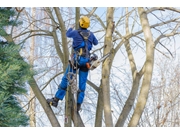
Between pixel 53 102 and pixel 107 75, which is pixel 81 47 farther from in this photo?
pixel 53 102

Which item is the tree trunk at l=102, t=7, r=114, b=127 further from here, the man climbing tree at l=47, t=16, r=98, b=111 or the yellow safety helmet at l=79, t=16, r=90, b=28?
the yellow safety helmet at l=79, t=16, r=90, b=28

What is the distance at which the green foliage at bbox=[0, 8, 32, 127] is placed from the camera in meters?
2.11

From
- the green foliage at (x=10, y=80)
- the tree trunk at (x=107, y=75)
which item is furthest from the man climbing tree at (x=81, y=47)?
the green foliage at (x=10, y=80)

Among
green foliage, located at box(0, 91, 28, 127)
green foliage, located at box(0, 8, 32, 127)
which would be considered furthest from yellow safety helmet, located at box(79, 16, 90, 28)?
green foliage, located at box(0, 91, 28, 127)

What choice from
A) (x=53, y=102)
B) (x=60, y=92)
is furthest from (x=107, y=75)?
(x=53, y=102)

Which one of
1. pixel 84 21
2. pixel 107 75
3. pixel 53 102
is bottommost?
pixel 53 102

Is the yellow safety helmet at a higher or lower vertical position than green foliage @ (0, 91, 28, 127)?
higher

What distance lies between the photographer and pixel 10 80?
2145mm

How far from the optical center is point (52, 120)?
4.16 m

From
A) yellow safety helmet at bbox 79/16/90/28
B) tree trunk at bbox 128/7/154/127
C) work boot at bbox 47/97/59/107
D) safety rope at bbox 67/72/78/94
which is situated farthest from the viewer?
work boot at bbox 47/97/59/107

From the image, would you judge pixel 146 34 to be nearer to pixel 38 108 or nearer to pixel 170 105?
pixel 170 105

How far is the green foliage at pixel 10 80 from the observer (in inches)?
83.2

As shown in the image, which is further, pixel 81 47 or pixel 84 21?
pixel 81 47
